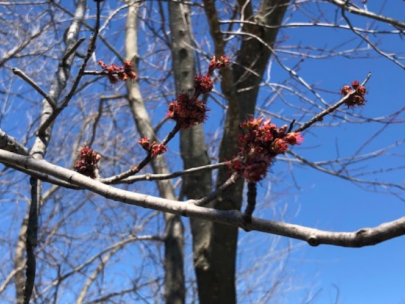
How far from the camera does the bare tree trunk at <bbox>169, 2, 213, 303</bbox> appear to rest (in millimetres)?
3736

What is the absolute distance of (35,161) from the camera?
1.36m

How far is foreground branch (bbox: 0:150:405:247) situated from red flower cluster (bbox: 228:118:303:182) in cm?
11

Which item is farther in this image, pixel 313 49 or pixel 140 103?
pixel 140 103

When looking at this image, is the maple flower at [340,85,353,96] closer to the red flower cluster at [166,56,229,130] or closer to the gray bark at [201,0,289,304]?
the red flower cluster at [166,56,229,130]

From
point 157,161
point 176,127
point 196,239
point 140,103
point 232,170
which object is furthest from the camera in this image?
point 140,103

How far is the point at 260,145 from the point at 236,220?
16 cm

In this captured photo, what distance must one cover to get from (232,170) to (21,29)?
4659 millimetres

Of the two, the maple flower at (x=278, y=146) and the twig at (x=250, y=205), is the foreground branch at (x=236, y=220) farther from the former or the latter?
the maple flower at (x=278, y=146)

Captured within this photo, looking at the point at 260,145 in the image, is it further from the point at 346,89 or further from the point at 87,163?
the point at 87,163

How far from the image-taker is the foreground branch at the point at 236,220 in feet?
2.64

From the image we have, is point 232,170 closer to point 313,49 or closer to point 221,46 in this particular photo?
point 221,46

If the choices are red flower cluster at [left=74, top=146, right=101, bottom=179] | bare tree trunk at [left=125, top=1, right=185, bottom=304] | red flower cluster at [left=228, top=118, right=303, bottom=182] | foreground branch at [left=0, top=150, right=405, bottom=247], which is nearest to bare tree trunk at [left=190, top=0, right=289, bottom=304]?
bare tree trunk at [left=125, top=1, right=185, bottom=304]

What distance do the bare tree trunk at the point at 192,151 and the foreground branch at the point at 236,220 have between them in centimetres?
254

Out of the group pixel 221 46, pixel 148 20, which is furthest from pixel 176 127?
Result: pixel 148 20
